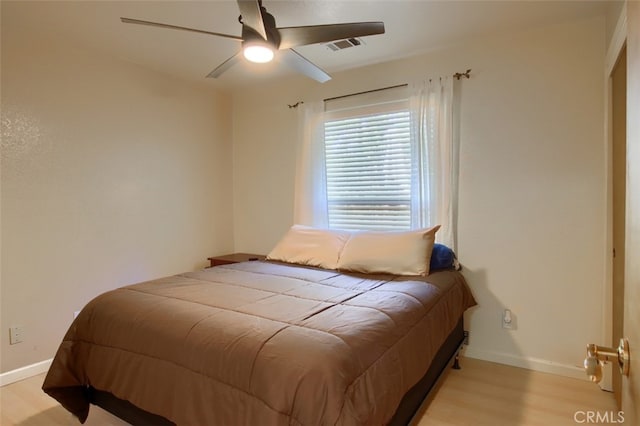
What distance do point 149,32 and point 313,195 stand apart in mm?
1909

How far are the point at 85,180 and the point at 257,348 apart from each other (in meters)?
2.39

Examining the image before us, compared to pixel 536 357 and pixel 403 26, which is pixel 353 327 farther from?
pixel 403 26

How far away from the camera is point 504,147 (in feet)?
8.93

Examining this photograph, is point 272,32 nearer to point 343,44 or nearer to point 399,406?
point 343,44

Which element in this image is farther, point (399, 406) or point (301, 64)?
point (301, 64)

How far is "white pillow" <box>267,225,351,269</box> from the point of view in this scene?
9.62 feet

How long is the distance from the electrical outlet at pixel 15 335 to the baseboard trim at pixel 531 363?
3.34 metres

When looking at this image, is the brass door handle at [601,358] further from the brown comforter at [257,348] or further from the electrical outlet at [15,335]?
the electrical outlet at [15,335]

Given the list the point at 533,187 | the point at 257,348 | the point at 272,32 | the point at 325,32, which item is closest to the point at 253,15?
the point at 272,32

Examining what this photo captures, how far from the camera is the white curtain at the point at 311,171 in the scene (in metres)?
3.55

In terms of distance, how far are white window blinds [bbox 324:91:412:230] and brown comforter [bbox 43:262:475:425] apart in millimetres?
1027

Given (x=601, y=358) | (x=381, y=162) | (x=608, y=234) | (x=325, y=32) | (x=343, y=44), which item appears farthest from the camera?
(x=381, y=162)

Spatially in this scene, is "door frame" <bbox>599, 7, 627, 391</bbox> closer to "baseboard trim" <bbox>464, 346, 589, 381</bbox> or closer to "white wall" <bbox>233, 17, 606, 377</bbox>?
"white wall" <bbox>233, 17, 606, 377</bbox>

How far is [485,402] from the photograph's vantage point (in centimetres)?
219
